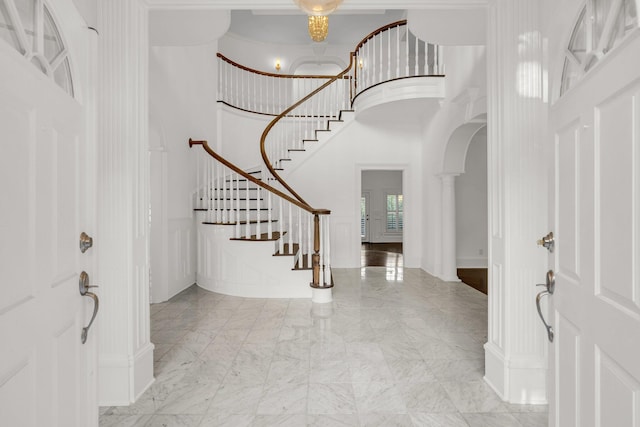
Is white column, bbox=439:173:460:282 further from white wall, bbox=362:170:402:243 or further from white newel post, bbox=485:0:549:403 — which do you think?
white wall, bbox=362:170:402:243

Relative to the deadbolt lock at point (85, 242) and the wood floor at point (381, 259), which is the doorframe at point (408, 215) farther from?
the deadbolt lock at point (85, 242)

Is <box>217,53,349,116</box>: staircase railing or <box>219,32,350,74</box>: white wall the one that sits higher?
<box>219,32,350,74</box>: white wall

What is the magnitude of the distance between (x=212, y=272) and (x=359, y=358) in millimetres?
2822

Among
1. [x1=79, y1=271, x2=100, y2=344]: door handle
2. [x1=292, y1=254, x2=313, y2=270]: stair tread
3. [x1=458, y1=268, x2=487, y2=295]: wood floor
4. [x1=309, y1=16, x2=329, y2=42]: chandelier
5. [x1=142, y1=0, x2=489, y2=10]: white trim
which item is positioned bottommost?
[x1=458, y1=268, x2=487, y2=295]: wood floor

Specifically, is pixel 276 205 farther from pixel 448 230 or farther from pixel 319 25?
pixel 319 25

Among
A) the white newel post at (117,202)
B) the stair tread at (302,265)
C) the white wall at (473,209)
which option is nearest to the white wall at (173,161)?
the stair tread at (302,265)

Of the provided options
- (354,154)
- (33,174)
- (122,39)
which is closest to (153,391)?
(33,174)

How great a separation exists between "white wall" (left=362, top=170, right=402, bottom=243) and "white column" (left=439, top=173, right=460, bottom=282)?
6441 mm

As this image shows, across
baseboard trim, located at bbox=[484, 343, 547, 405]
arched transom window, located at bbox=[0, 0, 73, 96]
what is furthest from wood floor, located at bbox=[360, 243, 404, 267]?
arched transom window, located at bbox=[0, 0, 73, 96]

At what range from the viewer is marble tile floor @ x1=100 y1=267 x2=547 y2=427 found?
2008 mm

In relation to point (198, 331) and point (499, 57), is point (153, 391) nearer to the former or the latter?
point (198, 331)

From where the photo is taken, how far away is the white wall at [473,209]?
6.88 meters

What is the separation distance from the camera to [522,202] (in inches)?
84.7

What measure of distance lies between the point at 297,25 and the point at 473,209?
568 cm
